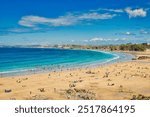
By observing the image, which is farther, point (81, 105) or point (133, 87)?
point (133, 87)

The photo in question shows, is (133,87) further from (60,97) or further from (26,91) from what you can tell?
(26,91)

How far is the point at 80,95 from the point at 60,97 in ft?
5.41

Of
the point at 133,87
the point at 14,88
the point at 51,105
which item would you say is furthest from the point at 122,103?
the point at 14,88

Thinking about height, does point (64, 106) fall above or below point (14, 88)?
above

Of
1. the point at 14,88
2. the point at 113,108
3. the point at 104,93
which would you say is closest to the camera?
the point at 113,108

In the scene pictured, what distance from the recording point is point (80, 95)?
23969mm

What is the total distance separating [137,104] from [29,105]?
3.91 metres

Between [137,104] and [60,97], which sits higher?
[137,104]

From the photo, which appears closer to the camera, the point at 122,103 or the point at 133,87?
the point at 122,103

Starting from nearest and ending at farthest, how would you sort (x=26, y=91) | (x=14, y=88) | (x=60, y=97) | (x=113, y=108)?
(x=113, y=108) → (x=60, y=97) → (x=26, y=91) → (x=14, y=88)

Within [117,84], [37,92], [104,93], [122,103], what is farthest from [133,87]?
[122,103]

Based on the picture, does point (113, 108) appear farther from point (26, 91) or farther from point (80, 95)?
point (26, 91)

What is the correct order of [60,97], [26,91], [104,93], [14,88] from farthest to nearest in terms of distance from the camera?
[14,88], [26,91], [104,93], [60,97]

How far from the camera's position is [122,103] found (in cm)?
1078
